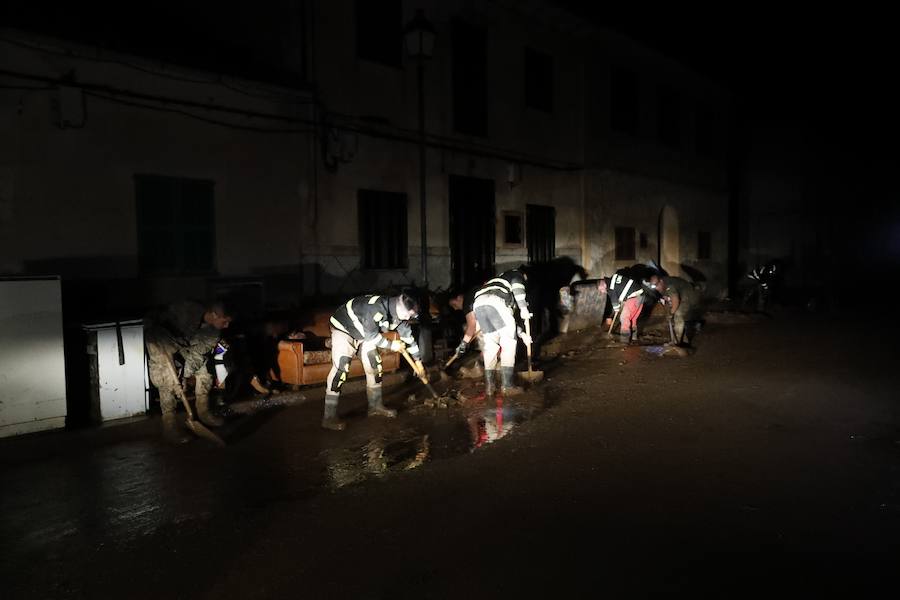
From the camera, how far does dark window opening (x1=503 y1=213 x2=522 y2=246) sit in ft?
47.3

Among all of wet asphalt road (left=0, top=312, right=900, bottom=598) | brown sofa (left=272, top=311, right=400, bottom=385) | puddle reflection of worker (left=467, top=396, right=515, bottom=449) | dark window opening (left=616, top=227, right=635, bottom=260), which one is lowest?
wet asphalt road (left=0, top=312, right=900, bottom=598)

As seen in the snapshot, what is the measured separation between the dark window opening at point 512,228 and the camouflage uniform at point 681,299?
149 inches

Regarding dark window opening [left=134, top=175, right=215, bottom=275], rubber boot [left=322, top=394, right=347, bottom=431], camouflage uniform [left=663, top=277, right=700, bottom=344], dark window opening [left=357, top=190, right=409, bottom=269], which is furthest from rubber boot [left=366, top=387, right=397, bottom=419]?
camouflage uniform [left=663, top=277, right=700, bottom=344]

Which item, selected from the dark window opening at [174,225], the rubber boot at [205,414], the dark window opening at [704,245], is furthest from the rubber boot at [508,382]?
the dark window opening at [704,245]

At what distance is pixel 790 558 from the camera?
Result: 3879mm

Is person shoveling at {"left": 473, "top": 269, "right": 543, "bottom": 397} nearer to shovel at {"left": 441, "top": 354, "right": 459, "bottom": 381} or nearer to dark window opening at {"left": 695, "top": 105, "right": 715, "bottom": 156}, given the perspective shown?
shovel at {"left": 441, "top": 354, "right": 459, "bottom": 381}

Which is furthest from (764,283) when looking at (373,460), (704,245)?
(373,460)

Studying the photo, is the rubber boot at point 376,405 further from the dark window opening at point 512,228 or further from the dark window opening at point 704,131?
the dark window opening at point 704,131

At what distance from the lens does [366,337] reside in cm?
706

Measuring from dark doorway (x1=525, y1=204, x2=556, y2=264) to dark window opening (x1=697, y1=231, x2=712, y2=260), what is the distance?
824 cm

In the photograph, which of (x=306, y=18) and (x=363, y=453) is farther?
(x=306, y=18)

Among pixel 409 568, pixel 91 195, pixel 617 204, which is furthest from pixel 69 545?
pixel 617 204

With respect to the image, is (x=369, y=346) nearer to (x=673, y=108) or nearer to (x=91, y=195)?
(x=91, y=195)

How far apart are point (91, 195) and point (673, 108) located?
17390mm
